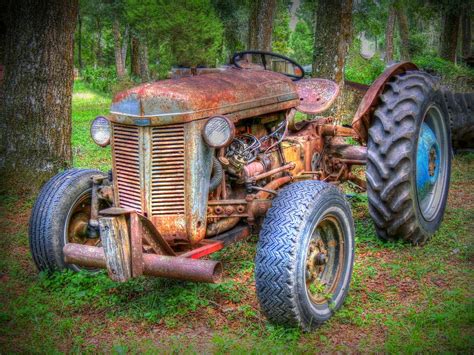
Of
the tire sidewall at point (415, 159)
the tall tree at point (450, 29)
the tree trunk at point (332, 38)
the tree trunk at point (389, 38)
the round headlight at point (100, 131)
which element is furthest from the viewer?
the tree trunk at point (389, 38)

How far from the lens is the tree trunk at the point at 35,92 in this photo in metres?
7.25

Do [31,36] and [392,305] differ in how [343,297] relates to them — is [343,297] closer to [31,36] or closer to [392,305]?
[392,305]

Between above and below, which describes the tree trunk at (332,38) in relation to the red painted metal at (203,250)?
above

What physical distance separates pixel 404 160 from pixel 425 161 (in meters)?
0.77

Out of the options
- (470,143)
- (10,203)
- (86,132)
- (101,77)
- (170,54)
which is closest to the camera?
(10,203)

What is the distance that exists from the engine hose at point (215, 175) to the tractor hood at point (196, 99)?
0.38 metres

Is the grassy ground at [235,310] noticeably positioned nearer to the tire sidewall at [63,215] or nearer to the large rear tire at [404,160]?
the tire sidewall at [63,215]

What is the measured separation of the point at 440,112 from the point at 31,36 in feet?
16.6

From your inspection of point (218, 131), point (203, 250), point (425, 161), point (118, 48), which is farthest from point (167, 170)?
point (118, 48)

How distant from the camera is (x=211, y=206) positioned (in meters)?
4.42

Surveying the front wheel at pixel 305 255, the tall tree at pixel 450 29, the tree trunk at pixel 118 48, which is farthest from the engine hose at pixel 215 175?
the tree trunk at pixel 118 48

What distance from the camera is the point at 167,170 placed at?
4164mm

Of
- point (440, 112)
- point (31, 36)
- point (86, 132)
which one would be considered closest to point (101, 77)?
point (86, 132)

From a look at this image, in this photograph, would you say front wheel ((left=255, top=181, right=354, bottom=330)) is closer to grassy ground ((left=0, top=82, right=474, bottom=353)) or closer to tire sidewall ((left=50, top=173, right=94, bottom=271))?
grassy ground ((left=0, top=82, right=474, bottom=353))
